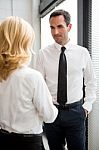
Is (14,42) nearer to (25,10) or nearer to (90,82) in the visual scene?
(90,82)

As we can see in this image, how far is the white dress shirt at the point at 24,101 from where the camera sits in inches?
54.6

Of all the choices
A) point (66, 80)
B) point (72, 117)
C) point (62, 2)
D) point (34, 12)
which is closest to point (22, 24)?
point (66, 80)

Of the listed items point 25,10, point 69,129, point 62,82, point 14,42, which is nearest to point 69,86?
point 62,82

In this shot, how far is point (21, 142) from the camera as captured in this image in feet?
4.70

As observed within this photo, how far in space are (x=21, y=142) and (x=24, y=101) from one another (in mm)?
233

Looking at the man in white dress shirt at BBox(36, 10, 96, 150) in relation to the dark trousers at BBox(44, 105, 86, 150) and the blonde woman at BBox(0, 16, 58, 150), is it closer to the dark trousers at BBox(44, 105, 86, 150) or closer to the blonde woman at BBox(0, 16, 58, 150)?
the dark trousers at BBox(44, 105, 86, 150)

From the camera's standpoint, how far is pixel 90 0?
8.34 ft

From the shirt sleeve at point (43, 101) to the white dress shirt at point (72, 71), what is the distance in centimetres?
62

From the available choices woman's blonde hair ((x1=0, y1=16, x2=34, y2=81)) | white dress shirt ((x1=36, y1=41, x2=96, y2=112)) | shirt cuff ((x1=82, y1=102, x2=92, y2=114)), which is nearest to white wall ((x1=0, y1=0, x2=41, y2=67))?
white dress shirt ((x1=36, y1=41, x2=96, y2=112))

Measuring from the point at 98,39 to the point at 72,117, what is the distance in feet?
2.75

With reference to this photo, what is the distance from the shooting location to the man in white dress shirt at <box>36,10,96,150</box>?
80.8 inches

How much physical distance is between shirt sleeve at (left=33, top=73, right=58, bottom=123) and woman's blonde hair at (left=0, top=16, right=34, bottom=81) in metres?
0.15

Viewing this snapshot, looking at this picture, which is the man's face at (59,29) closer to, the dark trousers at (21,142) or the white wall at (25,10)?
the dark trousers at (21,142)

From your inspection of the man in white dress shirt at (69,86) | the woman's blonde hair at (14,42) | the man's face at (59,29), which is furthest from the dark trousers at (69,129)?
the woman's blonde hair at (14,42)
